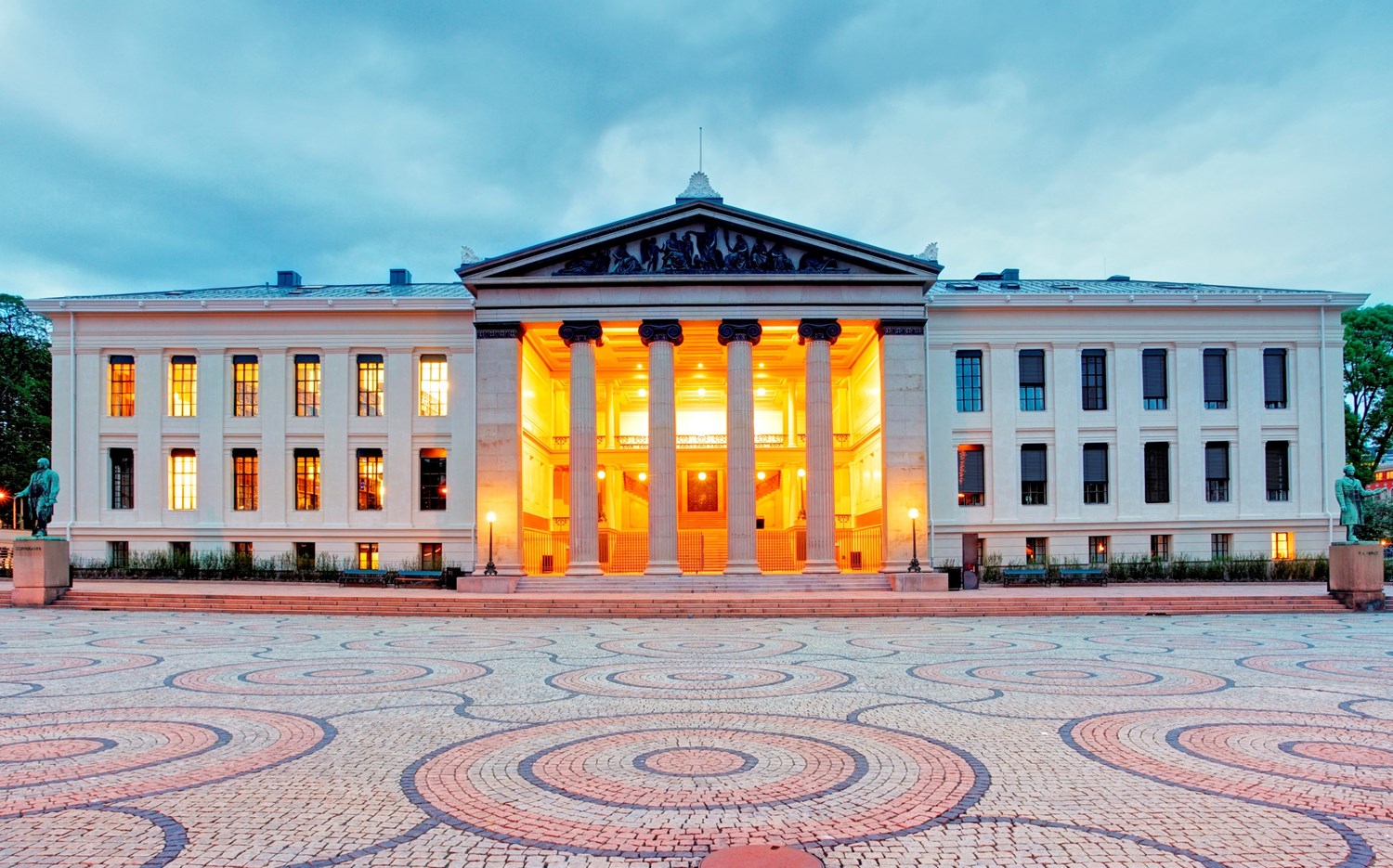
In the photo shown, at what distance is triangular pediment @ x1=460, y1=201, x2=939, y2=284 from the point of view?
4072 cm

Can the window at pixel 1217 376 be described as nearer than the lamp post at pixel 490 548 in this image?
No

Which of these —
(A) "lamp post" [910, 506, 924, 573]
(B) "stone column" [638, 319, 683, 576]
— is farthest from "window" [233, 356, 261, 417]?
(A) "lamp post" [910, 506, 924, 573]

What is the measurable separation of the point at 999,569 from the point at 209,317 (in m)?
35.9

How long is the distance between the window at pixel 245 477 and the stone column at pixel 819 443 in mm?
24897

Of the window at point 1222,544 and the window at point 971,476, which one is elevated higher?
the window at point 971,476

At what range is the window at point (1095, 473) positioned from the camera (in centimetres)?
4575

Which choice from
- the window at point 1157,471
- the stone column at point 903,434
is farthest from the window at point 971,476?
the window at point 1157,471

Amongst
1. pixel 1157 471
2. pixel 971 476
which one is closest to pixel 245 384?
pixel 971 476

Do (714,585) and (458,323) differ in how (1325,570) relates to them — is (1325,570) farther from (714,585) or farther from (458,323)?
(458,323)

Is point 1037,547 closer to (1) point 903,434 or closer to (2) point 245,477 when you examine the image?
(1) point 903,434

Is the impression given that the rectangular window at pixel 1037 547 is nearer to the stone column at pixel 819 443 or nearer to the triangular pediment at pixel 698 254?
the stone column at pixel 819 443

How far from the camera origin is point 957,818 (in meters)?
7.91

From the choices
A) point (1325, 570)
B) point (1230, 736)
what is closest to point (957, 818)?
point (1230, 736)

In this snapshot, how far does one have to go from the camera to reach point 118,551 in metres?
45.4
